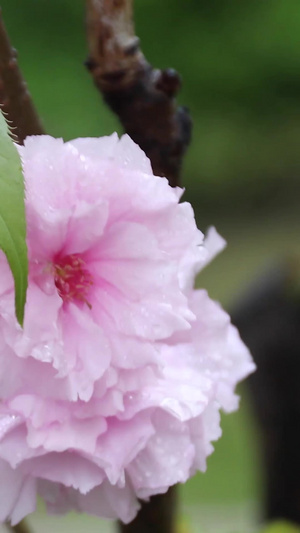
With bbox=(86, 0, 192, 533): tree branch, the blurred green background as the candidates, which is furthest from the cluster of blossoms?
the blurred green background

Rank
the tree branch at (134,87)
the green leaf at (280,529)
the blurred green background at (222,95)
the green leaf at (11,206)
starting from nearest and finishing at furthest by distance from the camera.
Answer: the green leaf at (11,206)
the tree branch at (134,87)
the green leaf at (280,529)
the blurred green background at (222,95)

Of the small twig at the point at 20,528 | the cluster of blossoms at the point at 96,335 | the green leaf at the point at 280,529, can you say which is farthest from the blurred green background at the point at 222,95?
the cluster of blossoms at the point at 96,335

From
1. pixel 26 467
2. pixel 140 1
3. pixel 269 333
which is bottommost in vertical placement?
pixel 140 1

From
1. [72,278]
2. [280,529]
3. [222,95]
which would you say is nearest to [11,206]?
[72,278]

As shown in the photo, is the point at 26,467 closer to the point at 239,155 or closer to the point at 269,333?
the point at 269,333

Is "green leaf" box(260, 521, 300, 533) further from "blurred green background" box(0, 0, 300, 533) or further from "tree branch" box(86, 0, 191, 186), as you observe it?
"blurred green background" box(0, 0, 300, 533)

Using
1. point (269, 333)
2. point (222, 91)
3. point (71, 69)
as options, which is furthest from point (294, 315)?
point (222, 91)

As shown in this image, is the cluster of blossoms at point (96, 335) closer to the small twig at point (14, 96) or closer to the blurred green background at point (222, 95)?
the small twig at point (14, 96)
